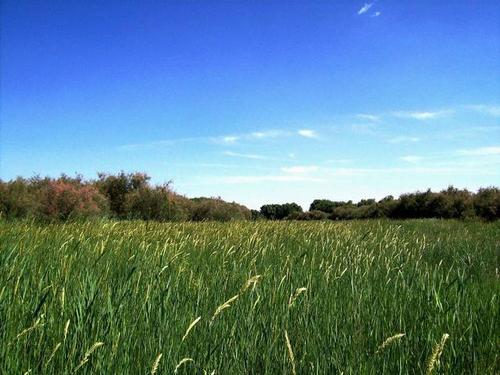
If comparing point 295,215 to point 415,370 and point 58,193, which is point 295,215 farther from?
point 415,370

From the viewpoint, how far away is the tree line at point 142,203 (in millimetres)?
14133

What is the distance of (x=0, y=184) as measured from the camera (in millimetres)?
14398

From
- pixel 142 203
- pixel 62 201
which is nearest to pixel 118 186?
pixel 142 203

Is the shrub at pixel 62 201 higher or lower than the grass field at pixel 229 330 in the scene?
higher

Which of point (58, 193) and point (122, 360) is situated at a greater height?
point (58, 193)

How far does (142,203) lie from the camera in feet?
62.5

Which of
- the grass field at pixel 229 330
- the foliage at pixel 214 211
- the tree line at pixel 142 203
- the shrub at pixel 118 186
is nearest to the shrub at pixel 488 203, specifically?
the tree line at pixel 142 203

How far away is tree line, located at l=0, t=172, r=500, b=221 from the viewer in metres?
14.1

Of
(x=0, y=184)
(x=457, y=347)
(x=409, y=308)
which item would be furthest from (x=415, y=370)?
(x=0, y=184)

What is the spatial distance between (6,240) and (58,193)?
9.58m

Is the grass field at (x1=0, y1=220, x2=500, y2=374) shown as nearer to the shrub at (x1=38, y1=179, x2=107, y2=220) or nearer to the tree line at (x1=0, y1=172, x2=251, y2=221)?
the tree line at (x1=0, y1=172, x2=251, y2=221)

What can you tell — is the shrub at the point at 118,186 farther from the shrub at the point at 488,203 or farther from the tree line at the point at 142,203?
the shrub at the point at 488,203

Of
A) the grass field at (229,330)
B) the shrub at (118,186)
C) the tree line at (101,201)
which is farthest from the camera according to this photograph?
the shrub at (118,186)

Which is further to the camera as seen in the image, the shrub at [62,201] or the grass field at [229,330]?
the shrub at [62,201]
